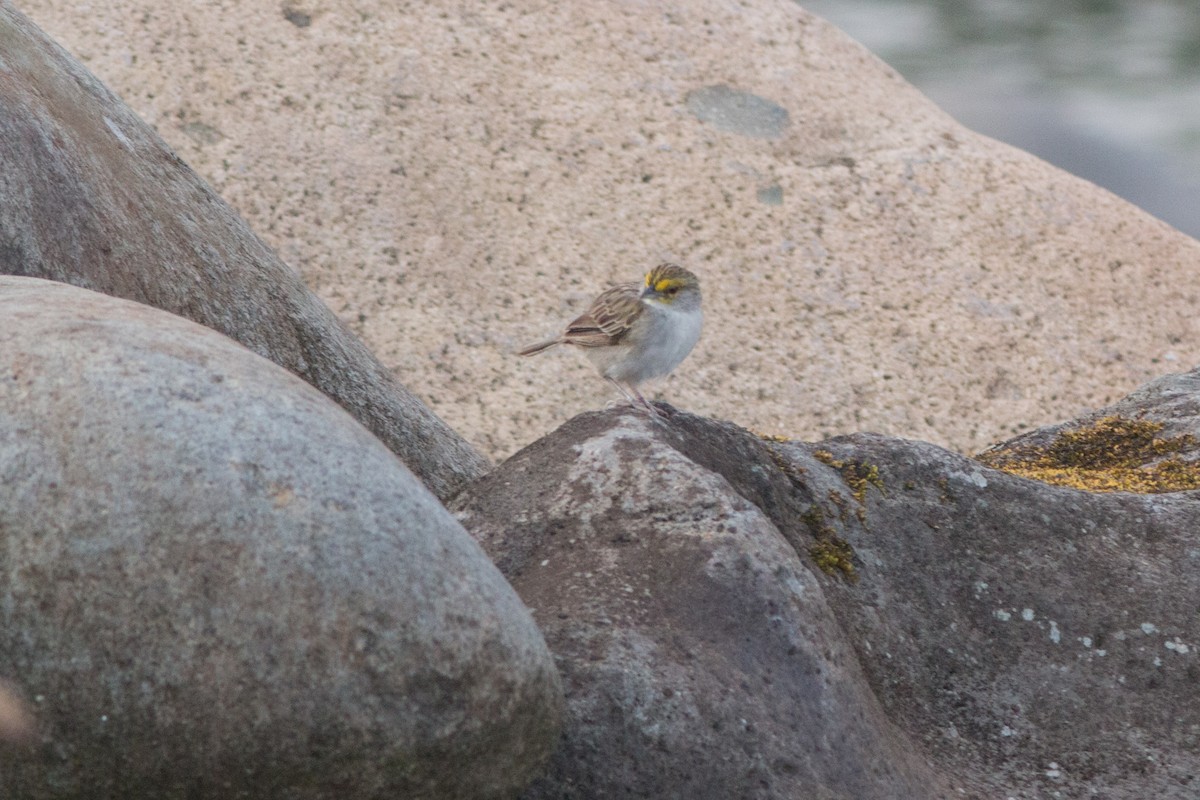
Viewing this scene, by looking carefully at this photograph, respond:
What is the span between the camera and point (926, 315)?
975cm

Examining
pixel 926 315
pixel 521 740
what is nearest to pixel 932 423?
pixel 926 315

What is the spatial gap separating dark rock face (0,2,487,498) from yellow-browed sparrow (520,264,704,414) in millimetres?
775

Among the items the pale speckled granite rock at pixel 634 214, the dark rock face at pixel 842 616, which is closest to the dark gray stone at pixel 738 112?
the pale speckled granite rock at pixel 634 214

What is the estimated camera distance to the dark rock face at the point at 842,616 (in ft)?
10.1

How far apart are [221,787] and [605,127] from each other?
8330mm

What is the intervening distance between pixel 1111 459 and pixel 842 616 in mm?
2261

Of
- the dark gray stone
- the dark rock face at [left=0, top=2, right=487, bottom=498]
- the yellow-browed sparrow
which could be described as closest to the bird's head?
the yellow-browed sparrow

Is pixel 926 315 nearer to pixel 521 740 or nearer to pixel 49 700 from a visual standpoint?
pixel 521 740

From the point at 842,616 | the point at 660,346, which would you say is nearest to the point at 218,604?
the point at 842,616

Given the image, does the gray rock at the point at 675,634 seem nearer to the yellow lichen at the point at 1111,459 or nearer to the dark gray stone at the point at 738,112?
the yellow lichen at the point at 1111,459

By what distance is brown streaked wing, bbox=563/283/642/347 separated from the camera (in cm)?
482

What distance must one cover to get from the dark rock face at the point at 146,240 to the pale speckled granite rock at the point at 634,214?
3.37 meters

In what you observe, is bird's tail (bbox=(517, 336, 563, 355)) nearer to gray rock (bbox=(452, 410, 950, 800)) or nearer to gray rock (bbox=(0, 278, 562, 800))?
gray rock (bbox=(452, 410, 950, 800))

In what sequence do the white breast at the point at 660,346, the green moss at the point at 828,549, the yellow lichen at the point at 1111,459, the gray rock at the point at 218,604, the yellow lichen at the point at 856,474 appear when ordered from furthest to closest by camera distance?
the yellow lichen at the point at 1111,459 < the white breast at the point at 660,346 < the yellow lichen at the point at 856,474 < the green moss at the point at 828,549 < the gray rock at the point at 218,604
